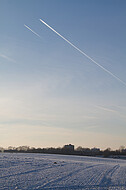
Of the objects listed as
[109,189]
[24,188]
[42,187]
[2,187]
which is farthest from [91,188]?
[2,187]

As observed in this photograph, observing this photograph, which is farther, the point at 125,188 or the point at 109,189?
the point at 125,188

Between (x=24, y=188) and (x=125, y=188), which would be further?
(x=125, y=188)

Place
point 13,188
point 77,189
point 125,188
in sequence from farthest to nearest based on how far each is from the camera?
1. point 125,188
2. point 77,189
3. point 13,188

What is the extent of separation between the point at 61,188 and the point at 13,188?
134 inches

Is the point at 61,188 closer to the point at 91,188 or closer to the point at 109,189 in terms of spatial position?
the point at 91,188

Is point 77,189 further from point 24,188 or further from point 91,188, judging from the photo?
point 24,188

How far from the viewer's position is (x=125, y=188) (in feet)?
62.9

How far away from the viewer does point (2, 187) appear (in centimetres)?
1628

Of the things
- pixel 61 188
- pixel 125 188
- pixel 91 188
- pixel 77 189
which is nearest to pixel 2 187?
pixel 61 188

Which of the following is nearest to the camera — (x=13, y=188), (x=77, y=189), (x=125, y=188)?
(x=13, y=188)

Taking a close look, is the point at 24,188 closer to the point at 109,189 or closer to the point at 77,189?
the point at 77,189

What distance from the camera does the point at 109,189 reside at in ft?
58.9

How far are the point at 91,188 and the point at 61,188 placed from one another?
8.01ft

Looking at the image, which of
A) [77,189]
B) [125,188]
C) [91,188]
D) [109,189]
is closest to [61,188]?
[77,189]
